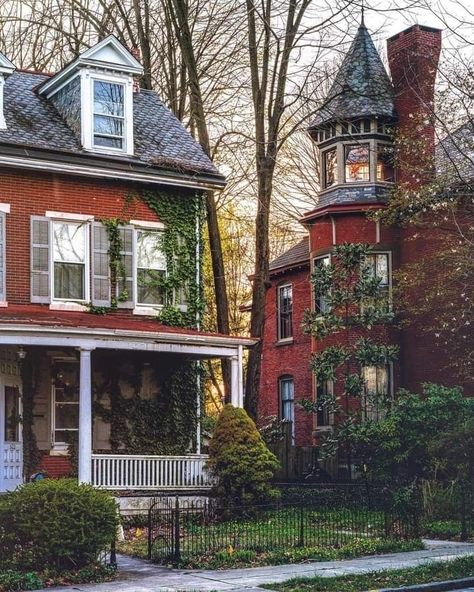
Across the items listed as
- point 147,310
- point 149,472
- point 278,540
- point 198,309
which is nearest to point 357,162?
point 198,309

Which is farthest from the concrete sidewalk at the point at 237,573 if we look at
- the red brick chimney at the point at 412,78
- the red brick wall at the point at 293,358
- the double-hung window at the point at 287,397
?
the double-hung window at the point at 287,397

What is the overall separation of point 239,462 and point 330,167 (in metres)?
12.7

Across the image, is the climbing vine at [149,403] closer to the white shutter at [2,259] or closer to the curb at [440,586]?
the white shutter at [2,259]

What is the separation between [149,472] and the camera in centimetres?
2245

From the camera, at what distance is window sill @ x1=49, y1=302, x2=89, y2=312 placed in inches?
913

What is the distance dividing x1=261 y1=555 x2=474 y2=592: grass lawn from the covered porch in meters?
7.86

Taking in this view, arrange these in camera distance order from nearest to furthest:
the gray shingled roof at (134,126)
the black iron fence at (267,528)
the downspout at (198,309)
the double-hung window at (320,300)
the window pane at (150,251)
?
the black iron fence at (267,528) → the gray shingled roof at (134,126) → the window pane at (150,251) → the downspout at (198,309) → the double-hung window at (320,300)

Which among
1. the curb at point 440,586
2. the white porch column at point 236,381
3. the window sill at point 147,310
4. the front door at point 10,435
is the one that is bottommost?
the curb at point 440,586

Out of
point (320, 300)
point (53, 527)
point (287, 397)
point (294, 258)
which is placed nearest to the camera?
point (53, 527)

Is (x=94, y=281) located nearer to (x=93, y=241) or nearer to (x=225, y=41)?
(x=93, y=241)

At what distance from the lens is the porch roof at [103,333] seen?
66.6ft

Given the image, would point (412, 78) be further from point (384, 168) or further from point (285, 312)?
point (285, 312)

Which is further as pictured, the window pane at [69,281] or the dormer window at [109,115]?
the dormer window at [109,115]

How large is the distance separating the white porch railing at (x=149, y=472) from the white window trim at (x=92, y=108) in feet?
23.6
